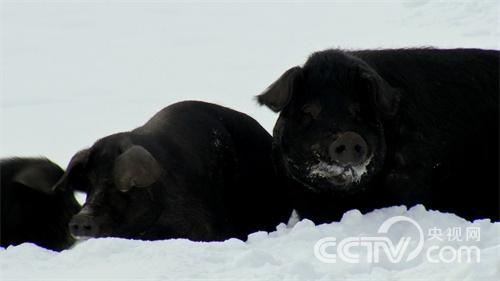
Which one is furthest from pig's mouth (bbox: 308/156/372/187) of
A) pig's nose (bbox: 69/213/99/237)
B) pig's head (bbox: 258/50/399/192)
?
pig's nose (bbox: 69/213/99/237)

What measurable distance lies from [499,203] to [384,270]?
2.78m

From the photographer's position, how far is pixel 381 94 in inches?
290

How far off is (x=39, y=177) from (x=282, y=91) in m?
2.28

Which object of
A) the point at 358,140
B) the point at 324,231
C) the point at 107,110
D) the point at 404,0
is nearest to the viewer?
the point at 324,231

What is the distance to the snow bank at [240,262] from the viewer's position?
530cm

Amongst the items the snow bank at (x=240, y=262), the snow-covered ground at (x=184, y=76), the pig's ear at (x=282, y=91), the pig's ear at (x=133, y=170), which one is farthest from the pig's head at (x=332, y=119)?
the pig's ear at (x=133, y=170)

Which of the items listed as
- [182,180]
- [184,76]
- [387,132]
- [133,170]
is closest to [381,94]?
[387,132]

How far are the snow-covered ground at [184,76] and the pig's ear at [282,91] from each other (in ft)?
3.58

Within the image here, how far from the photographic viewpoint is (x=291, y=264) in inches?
213

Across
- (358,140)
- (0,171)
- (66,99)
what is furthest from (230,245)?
(66,99)

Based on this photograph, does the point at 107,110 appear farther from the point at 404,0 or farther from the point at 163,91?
the point at 404,0

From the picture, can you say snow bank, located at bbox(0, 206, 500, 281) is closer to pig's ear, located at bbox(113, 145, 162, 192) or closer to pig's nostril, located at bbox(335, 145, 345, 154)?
pig's nostril, located at bbox(335, 145, 345, 154)

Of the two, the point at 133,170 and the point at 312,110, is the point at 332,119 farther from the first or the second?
the point at 133,170

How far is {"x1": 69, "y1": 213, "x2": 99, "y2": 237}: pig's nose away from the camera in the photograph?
23.6 feet
